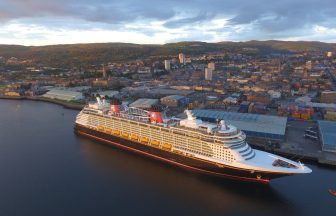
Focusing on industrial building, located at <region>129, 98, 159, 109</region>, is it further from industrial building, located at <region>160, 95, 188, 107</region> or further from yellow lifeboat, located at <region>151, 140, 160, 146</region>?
yellow lifeboat, located at <region>151, 140, 160, 146</region>

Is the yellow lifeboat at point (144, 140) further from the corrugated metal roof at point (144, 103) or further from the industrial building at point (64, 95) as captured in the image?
the industrial building at point (64, 95)

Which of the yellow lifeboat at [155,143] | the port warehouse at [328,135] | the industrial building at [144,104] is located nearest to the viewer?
the yellow lifeboat at [155,143]

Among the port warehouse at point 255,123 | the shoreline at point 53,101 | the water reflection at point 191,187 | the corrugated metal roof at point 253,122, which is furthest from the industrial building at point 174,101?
the water reflection at point 191,187

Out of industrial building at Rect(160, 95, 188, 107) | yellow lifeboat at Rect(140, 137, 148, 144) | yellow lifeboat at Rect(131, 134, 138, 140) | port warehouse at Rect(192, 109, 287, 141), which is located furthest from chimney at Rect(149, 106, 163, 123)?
industrial building at Rect(160, 95, 188, 107)

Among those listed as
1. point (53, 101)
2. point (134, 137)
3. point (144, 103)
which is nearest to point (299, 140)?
point (134, 137)

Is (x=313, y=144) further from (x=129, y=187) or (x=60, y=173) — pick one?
(x=60, y=173)

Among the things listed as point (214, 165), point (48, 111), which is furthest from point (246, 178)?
point (48, 111)

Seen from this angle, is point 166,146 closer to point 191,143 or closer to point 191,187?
point 191,143
